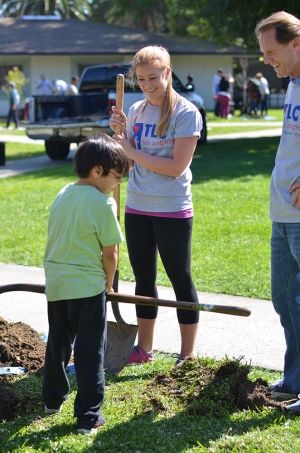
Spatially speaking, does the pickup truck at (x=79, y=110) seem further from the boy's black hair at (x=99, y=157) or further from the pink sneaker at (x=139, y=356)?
the boy's black hair at (x=99, y=157)

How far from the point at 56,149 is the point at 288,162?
1363 cm

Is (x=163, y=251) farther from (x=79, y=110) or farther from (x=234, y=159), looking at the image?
(x=79, y=110)

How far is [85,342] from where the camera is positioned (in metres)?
3.82

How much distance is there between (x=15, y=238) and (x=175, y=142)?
4.66 meters

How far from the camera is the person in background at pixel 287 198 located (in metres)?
3.80

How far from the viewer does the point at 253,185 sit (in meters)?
12.2

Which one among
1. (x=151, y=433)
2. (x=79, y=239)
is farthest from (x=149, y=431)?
(x=79, y=239)

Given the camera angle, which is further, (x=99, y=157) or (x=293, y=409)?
(x=293, y=409)

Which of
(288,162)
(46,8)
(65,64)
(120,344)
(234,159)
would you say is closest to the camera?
(288,162)

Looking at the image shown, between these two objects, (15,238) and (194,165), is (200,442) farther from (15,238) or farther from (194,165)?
(194,165)

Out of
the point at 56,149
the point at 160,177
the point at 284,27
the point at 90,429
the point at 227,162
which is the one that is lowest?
the point at 56,149

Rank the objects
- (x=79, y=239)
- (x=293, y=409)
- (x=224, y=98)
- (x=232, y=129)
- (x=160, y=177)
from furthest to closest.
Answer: (x=224, y=98) → (x=232, y=129) → (x=160, y=177) → (x=293, y=409) → (x=79, y=239)

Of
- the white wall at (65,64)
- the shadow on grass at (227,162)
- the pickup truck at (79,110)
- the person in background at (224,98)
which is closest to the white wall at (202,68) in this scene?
the white wall at (65,64)

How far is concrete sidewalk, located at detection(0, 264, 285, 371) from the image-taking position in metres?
5.05
